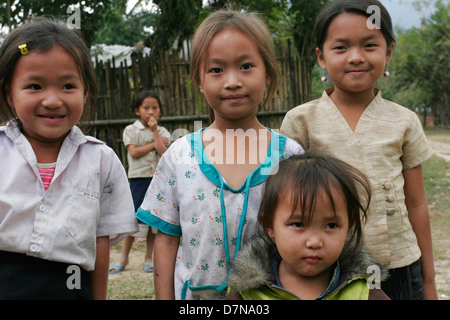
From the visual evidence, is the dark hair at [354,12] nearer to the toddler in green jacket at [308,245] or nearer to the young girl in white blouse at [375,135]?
the young girl in white blouse at [375,135]

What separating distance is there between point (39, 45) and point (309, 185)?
3.37ft

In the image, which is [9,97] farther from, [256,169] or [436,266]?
[436,266]

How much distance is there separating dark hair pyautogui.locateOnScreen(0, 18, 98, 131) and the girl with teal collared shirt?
412 mm

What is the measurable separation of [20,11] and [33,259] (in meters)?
5.30

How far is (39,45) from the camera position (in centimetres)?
167

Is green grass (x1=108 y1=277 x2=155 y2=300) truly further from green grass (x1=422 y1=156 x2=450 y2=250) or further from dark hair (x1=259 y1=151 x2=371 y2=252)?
green grass (x1=422 y1=156 x2=450 y2=250)

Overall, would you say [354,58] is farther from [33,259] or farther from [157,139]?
[157,139]

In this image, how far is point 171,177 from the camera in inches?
69.9

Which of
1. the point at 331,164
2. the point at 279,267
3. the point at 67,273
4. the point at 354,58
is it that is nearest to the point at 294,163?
the point at 331,164

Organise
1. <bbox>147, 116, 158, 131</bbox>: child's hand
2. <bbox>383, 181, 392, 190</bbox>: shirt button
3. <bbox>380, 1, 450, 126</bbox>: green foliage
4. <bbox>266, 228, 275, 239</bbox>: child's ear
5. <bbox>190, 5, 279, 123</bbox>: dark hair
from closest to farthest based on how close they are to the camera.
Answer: <bbox>266, 228, 275, 239</bbox>: child's ear, <bbox>190, 5, 279, 123</bbox>: dark hair, <bbox>383, 181, 392, 190</bbox>: shirt button, <bbox>147, 116, 158, 131</bbox>: child's hand, <bbox>380, 1, 450, 126</bbox>: green foliage

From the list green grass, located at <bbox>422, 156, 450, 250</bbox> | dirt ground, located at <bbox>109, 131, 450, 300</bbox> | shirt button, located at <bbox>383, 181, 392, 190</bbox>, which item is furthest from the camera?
green grass, located at <bbox>422, 156, 450, 250</bbox>

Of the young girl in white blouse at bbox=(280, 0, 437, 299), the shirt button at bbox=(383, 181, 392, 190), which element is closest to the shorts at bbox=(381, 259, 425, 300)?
the young girl in white blouse at bbox=(280, 0, 437, 299)

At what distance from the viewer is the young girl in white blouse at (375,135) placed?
189 cm

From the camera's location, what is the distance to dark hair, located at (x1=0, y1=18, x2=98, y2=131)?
5.47 ft
